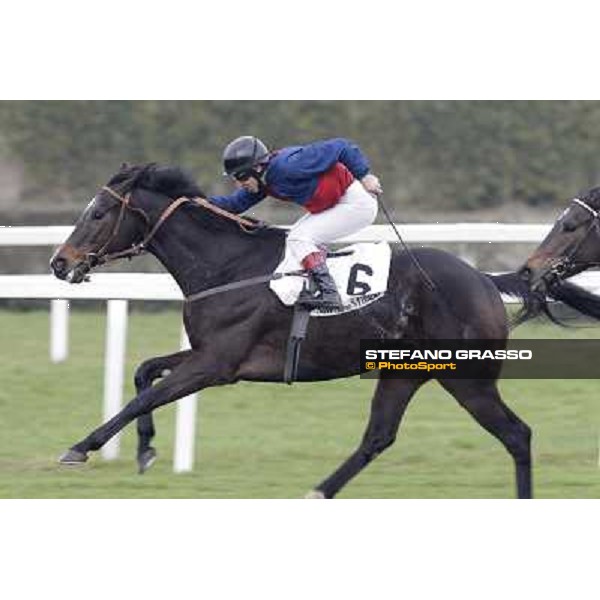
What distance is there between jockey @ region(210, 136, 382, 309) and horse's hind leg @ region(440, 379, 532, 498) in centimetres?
73

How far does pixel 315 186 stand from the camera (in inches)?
345

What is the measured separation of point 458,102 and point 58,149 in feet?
12.5

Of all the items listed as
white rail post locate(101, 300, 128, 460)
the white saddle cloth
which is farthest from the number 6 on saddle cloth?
white rail post locate(101, 300, 128, 460)

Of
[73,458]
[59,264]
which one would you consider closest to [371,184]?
[59,264]

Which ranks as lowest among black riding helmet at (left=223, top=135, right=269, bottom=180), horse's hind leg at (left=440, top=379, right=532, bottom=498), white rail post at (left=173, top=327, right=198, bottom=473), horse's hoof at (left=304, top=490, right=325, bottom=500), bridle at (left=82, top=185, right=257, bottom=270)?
white rail post at (left=173, top=327, right=198, bottom=473)

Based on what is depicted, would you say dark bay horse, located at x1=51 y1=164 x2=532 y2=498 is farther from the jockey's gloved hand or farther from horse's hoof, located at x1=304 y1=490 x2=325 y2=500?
the jockey's gloved hand

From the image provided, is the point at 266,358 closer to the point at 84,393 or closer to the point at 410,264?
the point at 410,264

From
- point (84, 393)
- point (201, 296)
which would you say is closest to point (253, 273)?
point (201, 296)

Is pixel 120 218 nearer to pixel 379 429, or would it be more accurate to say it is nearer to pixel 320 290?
pixel 320 290

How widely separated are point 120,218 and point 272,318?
2.79ft

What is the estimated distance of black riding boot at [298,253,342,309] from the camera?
869 cm

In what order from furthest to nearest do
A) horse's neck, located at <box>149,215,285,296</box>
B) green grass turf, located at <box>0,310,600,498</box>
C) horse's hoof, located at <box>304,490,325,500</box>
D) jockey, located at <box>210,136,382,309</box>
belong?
green grass turf, located at <box>0,310,600,498</box>
horse's neck, located at <box>149,215,285,296</box>
jockey, located at <box>210,136,382,309</box>
horse's hoof, located at <box>304,490,325,500</box>

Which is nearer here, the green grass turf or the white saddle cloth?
the white saddle cloth

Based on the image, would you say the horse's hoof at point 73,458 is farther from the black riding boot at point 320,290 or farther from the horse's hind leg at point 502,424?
the horse's hind leg at point 502,424
